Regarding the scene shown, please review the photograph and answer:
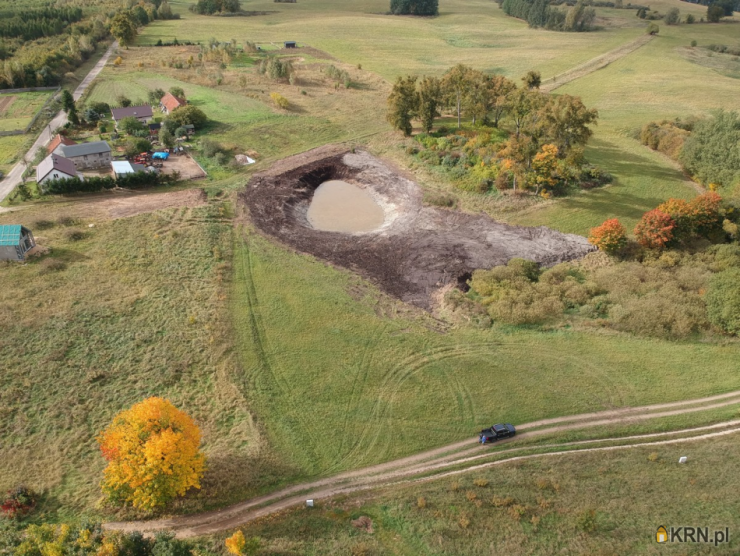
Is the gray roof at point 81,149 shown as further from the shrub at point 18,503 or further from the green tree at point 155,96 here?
the shrub at point 18,503

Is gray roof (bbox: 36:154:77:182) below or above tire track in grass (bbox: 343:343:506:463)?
above

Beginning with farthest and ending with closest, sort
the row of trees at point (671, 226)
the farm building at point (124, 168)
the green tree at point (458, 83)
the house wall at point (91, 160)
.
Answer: the green tree at point (458, 83)
the house wall at point (91, 160)
the farm building at point (124, 168)
the row of trees at point (671, 226)

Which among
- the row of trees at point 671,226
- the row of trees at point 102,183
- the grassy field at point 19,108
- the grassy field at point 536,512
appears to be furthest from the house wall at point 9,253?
the row of trees at point 671,226

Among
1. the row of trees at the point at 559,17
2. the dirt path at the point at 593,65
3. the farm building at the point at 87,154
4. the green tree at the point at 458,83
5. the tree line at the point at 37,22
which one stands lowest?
the farm building at the point at 87,154

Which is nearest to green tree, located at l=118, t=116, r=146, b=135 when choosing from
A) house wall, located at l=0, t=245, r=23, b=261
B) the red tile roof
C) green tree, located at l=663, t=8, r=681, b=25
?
Result: the red tile roof

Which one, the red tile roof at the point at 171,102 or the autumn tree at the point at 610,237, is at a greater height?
the red tile roof at the point at 171,102

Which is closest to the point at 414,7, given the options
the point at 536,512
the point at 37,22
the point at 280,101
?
the point at 280,101

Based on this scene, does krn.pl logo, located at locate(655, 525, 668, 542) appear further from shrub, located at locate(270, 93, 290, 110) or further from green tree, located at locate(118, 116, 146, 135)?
shrub, located at locate(270, 93, 290, 110)

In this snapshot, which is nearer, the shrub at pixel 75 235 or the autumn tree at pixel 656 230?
the autumn tree at pixel 656 230
